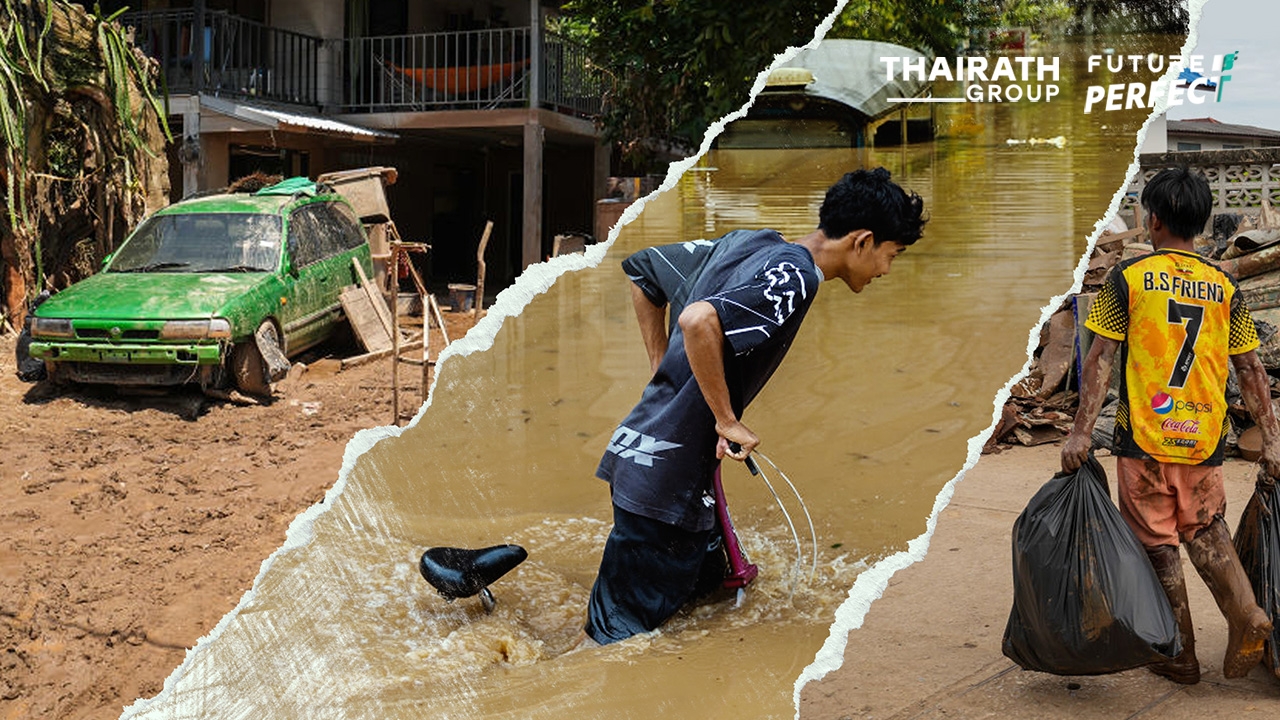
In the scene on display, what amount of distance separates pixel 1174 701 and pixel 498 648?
1.65m

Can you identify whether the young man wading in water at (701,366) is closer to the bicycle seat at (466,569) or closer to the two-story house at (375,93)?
the bicycle seat at (466,569)

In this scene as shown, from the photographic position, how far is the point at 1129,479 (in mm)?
3020

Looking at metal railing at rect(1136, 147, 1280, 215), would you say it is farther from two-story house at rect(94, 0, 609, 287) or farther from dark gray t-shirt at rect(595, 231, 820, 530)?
two-story house at rect(94, 0, 609, 287)

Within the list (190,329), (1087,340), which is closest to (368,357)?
(190,329)

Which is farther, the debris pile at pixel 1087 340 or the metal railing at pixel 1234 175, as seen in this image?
the metal railing at pixel 1234 175

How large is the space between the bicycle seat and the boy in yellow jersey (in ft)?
4.69

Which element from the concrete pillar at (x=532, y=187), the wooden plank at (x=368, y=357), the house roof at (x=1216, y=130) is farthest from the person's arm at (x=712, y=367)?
the house roof at (x=1216, y=130)

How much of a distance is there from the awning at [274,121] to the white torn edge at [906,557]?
898 centimetres

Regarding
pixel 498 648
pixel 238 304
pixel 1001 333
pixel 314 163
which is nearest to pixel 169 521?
pixel 238 304

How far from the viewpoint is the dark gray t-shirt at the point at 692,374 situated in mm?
2609

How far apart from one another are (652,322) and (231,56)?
36.8 feet

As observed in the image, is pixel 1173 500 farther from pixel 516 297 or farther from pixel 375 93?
pixel 375 93

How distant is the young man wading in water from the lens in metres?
2.60

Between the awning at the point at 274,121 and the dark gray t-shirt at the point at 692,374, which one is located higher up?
the awning at the point at 274,121
